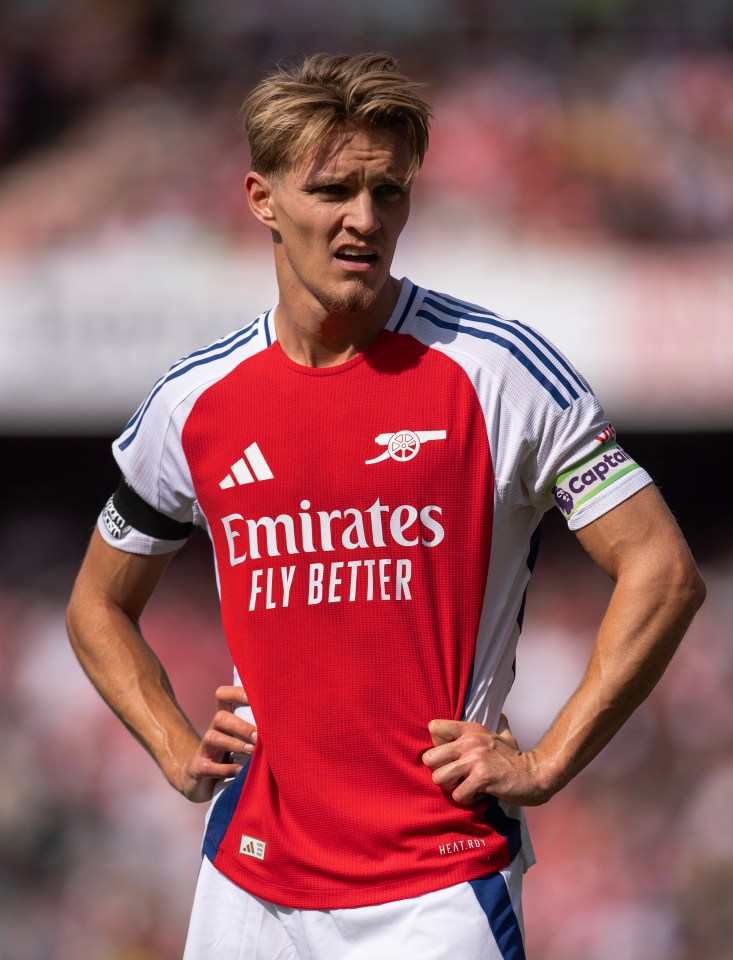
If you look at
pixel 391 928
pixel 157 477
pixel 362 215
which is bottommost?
pixel 391 928

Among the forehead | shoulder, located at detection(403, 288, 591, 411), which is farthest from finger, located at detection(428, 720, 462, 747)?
the forehead

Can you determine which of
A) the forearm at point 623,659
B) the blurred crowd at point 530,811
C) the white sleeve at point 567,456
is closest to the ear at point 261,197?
the white sleeve at point 567,456

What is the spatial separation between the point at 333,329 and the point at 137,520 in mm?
586

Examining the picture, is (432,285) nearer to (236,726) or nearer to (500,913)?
(236,726)

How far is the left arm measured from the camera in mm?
2291

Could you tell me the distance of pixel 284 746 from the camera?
246cm

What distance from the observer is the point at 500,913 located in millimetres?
2326

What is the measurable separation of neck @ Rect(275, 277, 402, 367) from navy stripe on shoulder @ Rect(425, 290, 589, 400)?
0.36ft

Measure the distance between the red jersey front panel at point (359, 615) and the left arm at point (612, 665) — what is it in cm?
7

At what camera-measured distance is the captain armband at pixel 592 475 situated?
7.61 ft

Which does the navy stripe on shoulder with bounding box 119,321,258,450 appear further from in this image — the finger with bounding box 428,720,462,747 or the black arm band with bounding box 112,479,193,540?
the finger with bounding box 428,720,462,747

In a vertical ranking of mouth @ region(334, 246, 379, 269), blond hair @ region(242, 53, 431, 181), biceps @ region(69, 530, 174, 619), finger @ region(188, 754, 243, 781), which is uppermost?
blond hair @ region(242, 53, 431, 181)

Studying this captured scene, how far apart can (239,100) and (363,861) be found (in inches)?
205

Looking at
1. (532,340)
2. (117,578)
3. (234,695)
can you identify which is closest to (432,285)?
(117,578)
